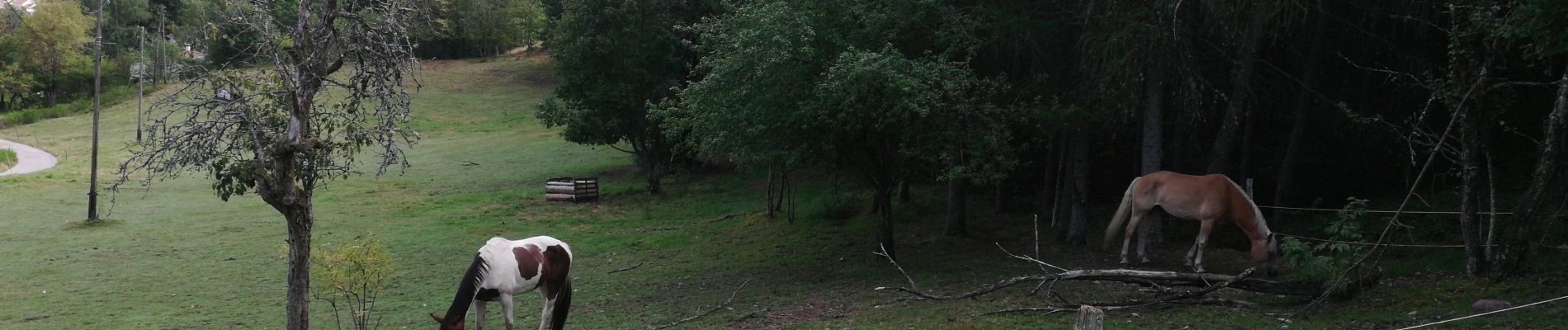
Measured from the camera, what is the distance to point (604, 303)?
16.6 meters

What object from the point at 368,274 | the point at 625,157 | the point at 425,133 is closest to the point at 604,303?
the point at 368,274

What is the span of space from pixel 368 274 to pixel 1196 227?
45.1 feet

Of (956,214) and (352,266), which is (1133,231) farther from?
(352,266)

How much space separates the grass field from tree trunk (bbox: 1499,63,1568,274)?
1.06 feet

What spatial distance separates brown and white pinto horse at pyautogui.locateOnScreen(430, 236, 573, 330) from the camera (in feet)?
39.0

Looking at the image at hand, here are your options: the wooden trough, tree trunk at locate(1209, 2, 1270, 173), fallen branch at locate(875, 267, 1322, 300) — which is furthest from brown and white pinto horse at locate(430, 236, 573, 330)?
the wooden trough

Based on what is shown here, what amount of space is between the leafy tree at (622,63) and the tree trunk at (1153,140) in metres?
18.3

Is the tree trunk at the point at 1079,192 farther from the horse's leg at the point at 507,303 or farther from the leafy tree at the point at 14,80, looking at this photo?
the leafy tree at the point at 14,80

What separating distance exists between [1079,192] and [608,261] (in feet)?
32.3

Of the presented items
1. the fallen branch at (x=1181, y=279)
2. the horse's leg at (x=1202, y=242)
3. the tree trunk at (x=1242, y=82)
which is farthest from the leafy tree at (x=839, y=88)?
the fallen branch at (x=1181, y=279)

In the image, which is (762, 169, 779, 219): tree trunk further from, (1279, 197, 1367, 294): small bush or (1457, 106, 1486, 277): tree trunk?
(1457, 106, 1486, 277): tree trunk

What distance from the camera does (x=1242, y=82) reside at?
50.4 feet

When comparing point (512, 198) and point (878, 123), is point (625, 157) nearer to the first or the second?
point (512, 198)

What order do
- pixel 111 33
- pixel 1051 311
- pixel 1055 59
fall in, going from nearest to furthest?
pixel 1051 311 < pixel 1055 59 < pixel 111 33
